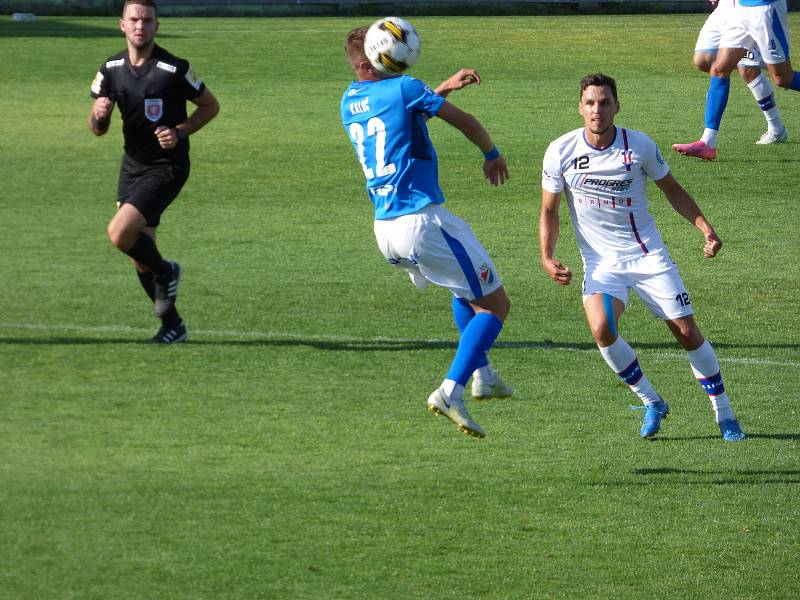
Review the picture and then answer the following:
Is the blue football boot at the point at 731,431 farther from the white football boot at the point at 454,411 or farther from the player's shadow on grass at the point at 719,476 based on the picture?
the white football boot at the point at 454,411

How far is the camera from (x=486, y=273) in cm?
712

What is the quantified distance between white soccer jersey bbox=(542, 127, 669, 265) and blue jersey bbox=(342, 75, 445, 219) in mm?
917

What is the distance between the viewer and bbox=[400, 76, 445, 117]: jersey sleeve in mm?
6844

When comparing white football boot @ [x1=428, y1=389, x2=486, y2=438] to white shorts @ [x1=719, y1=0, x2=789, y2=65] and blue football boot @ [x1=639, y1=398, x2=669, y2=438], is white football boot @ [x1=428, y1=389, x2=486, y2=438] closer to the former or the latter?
blue football boot @ [x1=639, y1=398, x2=669, y2=438]

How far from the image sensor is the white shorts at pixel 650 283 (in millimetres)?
7570

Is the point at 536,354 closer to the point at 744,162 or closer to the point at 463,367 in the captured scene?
the point at 463,367

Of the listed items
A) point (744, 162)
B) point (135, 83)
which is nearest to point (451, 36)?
point (744, 162)

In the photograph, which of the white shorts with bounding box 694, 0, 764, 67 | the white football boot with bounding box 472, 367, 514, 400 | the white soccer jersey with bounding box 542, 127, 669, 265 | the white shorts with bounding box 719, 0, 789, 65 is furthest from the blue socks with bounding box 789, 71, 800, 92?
the white football boot with bounding box 472, 367, 514, 400

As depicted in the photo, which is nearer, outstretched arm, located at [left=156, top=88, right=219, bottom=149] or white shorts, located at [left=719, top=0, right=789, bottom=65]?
outstretched arm, located at [left=156, top=88, right=219, bottom=149]

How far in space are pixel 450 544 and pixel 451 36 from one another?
1868 centimetres

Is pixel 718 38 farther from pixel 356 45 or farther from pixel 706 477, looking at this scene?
pixel 706 477

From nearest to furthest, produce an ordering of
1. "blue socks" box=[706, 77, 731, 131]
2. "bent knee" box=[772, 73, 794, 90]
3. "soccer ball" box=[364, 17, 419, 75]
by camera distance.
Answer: "soccer ball" box=[364, 17, 419, 75] < "blue socks" box=[706, 77, 731, 131] < "bent knee" box=[772, 73, 794, 90]

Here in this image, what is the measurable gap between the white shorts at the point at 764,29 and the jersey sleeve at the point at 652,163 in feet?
20.7

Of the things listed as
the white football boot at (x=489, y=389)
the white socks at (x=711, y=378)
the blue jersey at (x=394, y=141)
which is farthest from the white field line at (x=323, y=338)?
the blue jersey at (x=394, y=141)
